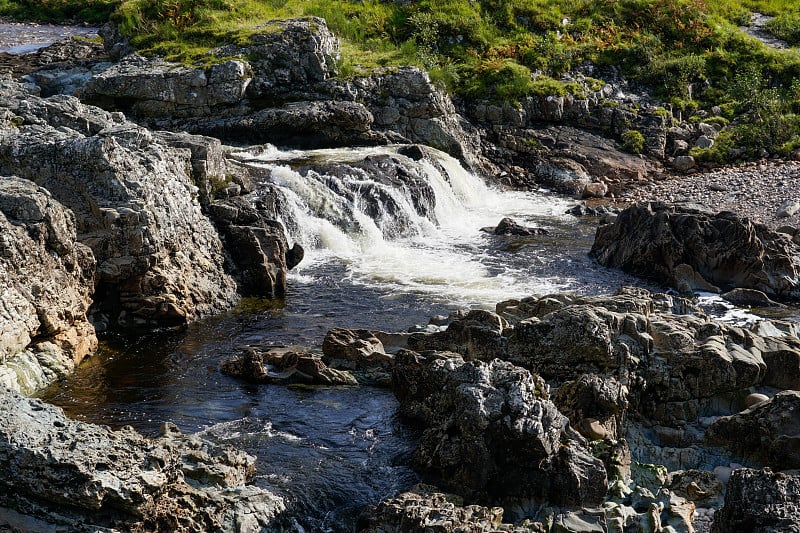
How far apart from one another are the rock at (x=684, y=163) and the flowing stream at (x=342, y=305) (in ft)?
20.1

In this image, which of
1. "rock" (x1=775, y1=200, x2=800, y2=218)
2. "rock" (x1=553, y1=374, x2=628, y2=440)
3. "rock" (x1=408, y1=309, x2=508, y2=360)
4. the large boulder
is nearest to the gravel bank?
"rock" (x1=775, y1=200, x2=800, y2=218)

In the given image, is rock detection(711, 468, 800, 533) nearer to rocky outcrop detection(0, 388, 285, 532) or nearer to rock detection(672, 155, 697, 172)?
rocky outcrop detection(0, 388, 285, 532)

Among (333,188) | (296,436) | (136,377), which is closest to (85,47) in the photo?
(333,188)

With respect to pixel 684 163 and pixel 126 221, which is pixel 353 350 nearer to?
pixel 126 221

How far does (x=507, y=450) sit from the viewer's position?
34.9ft

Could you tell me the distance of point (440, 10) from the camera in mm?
44375

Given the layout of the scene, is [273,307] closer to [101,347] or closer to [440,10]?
[101,347]

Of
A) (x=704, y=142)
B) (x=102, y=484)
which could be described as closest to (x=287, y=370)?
(x=102, y=484)

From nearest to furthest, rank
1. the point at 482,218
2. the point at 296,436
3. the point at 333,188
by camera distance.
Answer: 1. the point at 296,436
2. the point at 333,188
3. the point at 482,218

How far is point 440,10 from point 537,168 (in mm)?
13537

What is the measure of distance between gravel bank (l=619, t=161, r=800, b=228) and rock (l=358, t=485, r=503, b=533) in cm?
2020

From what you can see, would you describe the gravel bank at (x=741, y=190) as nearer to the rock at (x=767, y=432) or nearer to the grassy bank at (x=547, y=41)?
the grassy bank at (x=547, y=41)

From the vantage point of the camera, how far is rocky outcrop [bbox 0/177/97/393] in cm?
1420

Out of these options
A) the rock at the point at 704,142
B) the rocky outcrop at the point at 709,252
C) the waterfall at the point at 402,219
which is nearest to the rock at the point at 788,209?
the rocky outcrop at the point at 709,252
